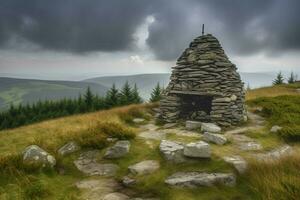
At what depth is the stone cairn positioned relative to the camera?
46.2ft

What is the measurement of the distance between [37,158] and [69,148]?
5.54 feet

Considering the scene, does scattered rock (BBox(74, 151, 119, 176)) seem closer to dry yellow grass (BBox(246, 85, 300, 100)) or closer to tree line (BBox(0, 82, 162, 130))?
dry yellow grass (BBox(246, 85, 300, 100))

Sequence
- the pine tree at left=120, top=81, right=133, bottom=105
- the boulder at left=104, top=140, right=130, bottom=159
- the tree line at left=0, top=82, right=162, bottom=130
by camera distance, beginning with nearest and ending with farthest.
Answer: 1. the boulder at left=104, top=140, right=130, bottom=159
2. the pine tree at left=120, top=81, right=133, bottom=105
3. the tree line at left=0, top=82, right=162, bottom=130

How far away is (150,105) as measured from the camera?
1903 centimetres

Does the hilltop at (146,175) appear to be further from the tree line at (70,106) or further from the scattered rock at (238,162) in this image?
the tree line at (70,106)

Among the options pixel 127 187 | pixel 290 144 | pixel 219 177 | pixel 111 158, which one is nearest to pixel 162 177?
pixel 127 187

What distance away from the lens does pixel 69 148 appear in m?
9.38

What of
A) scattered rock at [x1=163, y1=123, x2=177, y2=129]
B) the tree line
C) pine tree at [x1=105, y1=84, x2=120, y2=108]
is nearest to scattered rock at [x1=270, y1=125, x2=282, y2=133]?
scattered rock at [x1=163, y1=123, x2=177, y2=129]

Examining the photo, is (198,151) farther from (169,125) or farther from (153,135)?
(169,125)

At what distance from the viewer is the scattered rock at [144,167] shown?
760 cm

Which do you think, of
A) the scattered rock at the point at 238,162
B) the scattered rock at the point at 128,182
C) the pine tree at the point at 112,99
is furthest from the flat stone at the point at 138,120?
the pine tree at the point at 112,99

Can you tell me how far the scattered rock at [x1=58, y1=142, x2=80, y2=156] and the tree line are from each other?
88.8ft

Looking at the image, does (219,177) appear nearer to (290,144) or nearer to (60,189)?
(60,189)

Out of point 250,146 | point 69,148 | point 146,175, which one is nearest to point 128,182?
point 146,175
